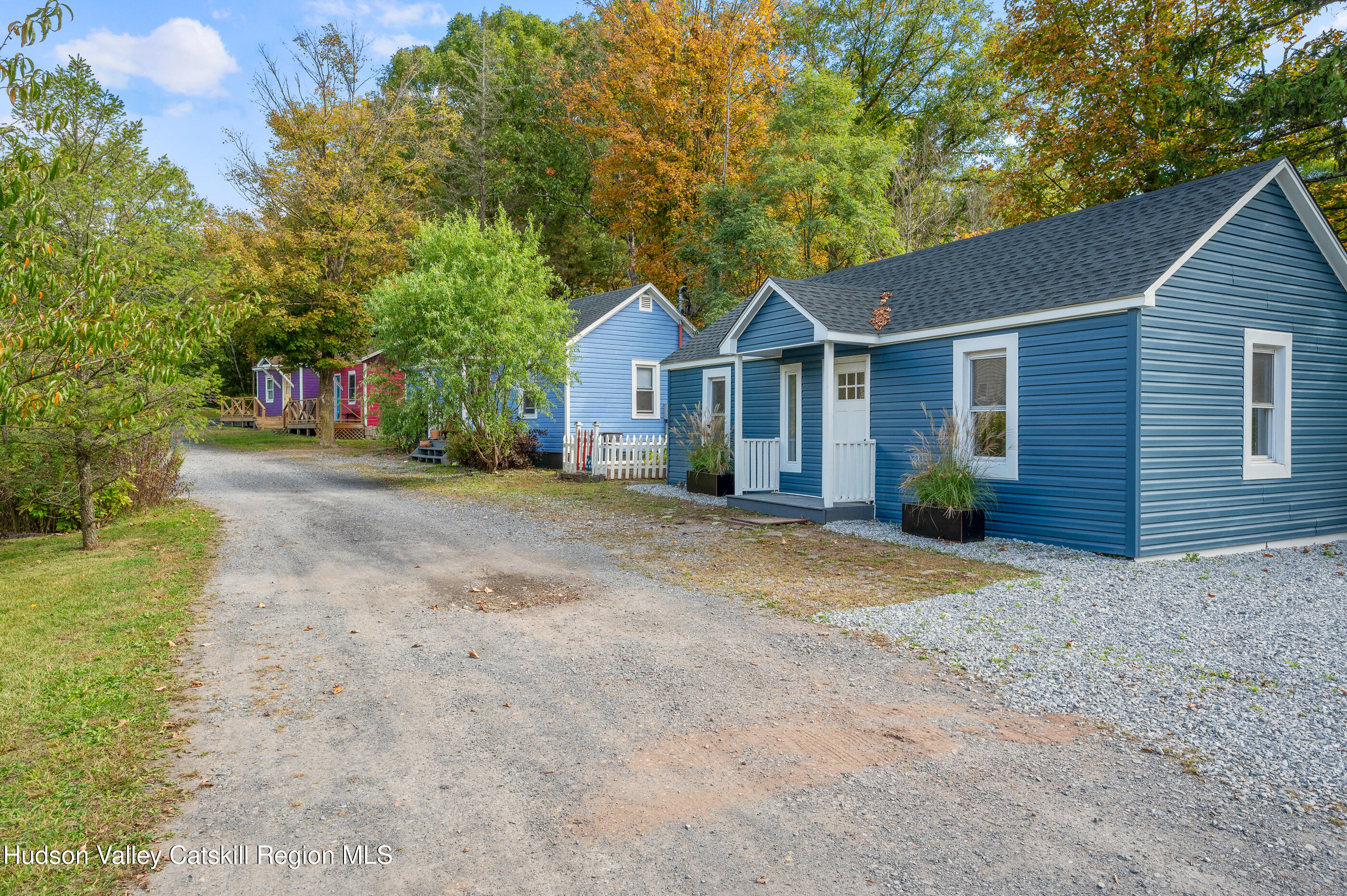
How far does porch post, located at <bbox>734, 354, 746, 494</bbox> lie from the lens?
46.9ft

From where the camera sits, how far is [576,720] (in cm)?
429

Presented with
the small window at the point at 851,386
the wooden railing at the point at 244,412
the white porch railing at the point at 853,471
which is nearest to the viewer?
the white porch railing at the point at 853,471

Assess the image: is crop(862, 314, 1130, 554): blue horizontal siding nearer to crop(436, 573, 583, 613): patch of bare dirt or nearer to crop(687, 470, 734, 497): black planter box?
crop(687, 470, 734, 497): black planter box

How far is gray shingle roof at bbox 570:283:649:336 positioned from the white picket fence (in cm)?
380

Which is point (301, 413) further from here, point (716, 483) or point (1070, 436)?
point (1070, 436)

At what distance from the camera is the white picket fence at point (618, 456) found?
1927 cm

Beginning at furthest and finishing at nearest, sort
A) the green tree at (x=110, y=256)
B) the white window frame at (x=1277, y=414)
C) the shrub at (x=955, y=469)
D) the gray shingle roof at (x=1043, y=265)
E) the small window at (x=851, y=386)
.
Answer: the small window at (x=851, y=386) → the shrub at (x=955, y=469) → the white window frame at (x=1277, y=414) → the gray shingle roof at (x=1043, y=265) → the green tree at (x=110, y=256)

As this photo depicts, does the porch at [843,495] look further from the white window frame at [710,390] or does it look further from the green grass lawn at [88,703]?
the green grass lawn at [88,703]

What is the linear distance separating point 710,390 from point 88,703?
13831 mm

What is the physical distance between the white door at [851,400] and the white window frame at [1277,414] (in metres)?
5.12

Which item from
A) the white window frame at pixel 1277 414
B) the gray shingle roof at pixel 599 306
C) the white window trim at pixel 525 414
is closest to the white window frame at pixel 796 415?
the white window frame at pixel 1277 414

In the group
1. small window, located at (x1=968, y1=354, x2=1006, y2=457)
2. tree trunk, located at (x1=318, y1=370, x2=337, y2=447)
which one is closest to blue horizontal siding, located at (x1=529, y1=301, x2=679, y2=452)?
small window, located at (x1=968, y1=354, x2=1006, y2=457)

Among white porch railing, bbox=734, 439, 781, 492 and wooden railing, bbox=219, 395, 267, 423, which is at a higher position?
wooden railing, bbox=219, 395, 267, 423

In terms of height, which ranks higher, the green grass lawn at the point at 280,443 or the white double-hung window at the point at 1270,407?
the white double-hung window at the point at 1270,407
